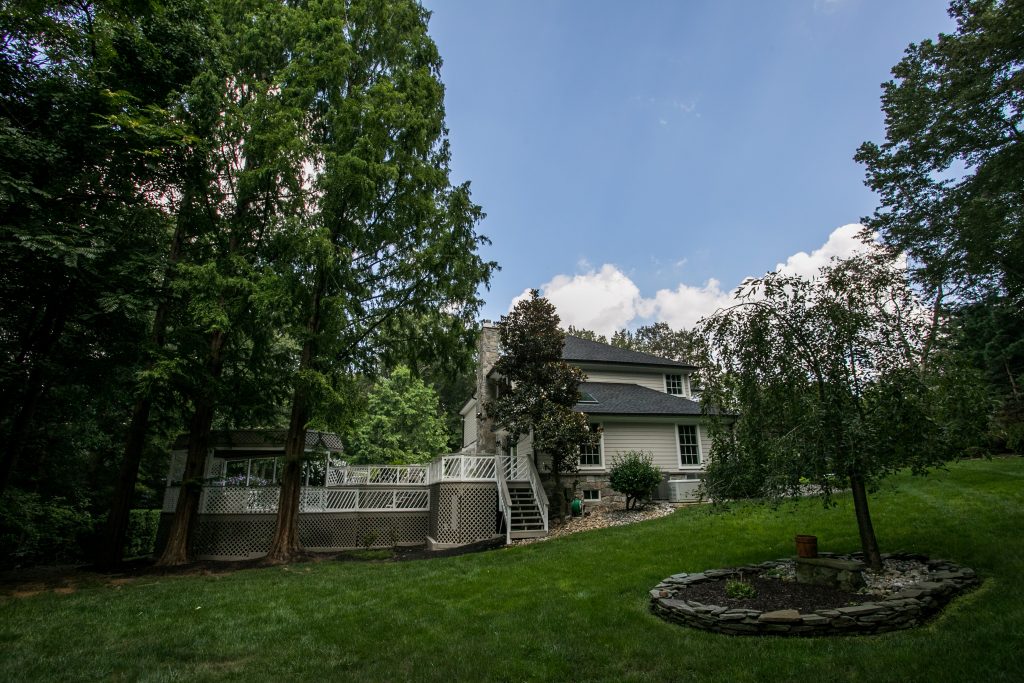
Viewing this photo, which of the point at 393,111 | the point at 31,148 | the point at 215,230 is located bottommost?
the point at 31,148

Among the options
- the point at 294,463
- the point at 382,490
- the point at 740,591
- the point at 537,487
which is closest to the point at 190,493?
the point at 294,463

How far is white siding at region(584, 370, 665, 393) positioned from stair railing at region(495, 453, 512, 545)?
291 inches

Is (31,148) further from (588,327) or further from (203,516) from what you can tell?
(588,327)

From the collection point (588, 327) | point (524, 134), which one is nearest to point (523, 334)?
point (524, 134)

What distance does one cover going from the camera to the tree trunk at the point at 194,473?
42.0ft

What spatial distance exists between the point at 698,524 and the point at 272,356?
12644 millimetres

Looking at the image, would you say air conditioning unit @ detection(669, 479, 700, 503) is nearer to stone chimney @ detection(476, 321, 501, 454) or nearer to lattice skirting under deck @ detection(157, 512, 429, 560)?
stone chimney @ detection(476, 321, 501, 454)

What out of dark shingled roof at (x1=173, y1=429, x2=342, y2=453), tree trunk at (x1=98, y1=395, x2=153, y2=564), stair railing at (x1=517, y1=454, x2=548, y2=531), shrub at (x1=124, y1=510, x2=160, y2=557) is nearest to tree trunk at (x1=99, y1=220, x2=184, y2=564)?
tree trunk at (x1=98, y1=395, x2=153, y2=564)

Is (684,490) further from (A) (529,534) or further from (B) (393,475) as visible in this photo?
(B) (393,475)

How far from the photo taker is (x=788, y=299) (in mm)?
7078

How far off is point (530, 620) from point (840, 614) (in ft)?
11.1

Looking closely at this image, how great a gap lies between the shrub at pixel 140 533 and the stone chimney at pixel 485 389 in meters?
12.4

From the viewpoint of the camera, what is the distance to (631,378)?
21.4m

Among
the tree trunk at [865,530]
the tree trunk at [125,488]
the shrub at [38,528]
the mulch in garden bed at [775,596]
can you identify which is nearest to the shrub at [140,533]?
the shrub at [38,528]
